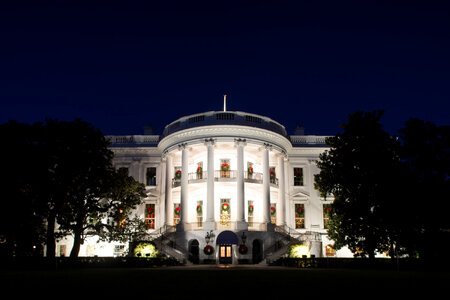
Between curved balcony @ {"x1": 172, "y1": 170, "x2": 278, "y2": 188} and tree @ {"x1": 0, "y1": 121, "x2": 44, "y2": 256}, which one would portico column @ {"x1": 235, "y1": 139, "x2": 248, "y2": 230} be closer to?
curved balcony @ {"x1": 172, "y1": 170, "x2": 278, "y2": 188}

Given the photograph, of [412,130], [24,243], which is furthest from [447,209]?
[24,243]

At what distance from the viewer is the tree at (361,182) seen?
24406 millimetres

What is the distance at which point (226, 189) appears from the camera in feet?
125

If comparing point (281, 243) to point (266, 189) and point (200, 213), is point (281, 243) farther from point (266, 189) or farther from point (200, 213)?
point (200, 213)

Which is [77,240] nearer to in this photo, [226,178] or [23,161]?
[23,161]

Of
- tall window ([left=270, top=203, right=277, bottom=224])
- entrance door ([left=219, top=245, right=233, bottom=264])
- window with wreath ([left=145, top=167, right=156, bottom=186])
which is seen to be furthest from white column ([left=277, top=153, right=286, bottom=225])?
window with wreath ([left=145, top=167, right=156, bottom=186])

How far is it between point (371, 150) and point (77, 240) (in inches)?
768

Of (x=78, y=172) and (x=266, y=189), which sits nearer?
(x=78, y=172)

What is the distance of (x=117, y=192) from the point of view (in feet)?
94.9

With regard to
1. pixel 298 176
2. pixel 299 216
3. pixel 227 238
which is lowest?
pixel 227 238

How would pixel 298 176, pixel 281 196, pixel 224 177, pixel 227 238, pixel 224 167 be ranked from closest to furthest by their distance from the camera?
1. pixel 227 238
2. pixel 224 177
3. pixel 281 196
4. pixel 224 167
5. pixel 298 176

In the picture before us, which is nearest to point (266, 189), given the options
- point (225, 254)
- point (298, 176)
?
point (225, 254)

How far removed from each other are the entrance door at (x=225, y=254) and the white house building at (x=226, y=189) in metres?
0.08

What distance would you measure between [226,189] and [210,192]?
12.5 ft
